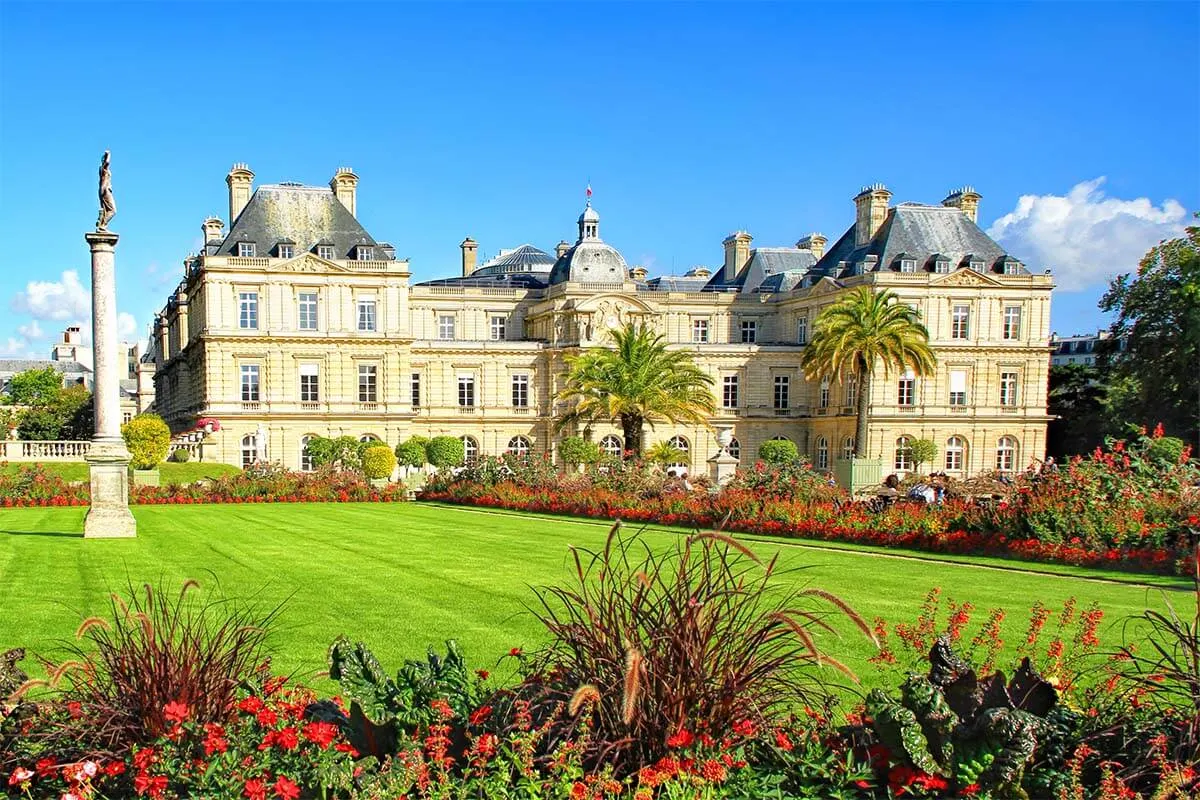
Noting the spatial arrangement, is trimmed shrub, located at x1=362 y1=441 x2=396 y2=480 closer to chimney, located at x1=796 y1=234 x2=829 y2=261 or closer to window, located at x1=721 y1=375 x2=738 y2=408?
window, located at x1=721 y1=375 x2=738 y2=408

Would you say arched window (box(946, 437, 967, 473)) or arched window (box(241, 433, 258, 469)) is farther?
arched window (box(946, 437, 967, 473))

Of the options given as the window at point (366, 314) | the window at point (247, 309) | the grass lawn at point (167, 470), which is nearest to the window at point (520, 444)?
the window at point (366, 314)

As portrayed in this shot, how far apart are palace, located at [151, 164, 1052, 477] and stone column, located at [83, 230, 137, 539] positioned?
26008 millimetres

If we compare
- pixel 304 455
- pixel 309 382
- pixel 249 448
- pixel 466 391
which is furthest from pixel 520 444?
pixel 249 448

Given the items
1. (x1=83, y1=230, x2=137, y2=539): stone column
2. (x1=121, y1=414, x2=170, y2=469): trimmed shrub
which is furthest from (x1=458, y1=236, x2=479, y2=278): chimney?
(x1=83, y1=230, x2=137, y2=539): stone column

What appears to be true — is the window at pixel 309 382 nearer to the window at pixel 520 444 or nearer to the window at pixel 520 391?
the window at pixel 520 391

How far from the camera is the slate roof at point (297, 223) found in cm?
4581

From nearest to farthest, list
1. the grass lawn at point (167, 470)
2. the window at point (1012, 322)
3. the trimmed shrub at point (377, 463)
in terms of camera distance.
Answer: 1. the grass lawn at point (167, 470)
2. the trimmed shrub at point (377, 463)
3. the window at point (1012, 322)

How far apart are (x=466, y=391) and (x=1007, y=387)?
27763 millimetres

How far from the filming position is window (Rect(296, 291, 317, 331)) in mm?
45594

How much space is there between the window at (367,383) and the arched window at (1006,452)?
1235 inches

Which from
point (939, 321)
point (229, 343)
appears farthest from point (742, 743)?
point (939, 321)

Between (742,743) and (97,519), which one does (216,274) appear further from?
(742,743)

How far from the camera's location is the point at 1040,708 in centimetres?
500
